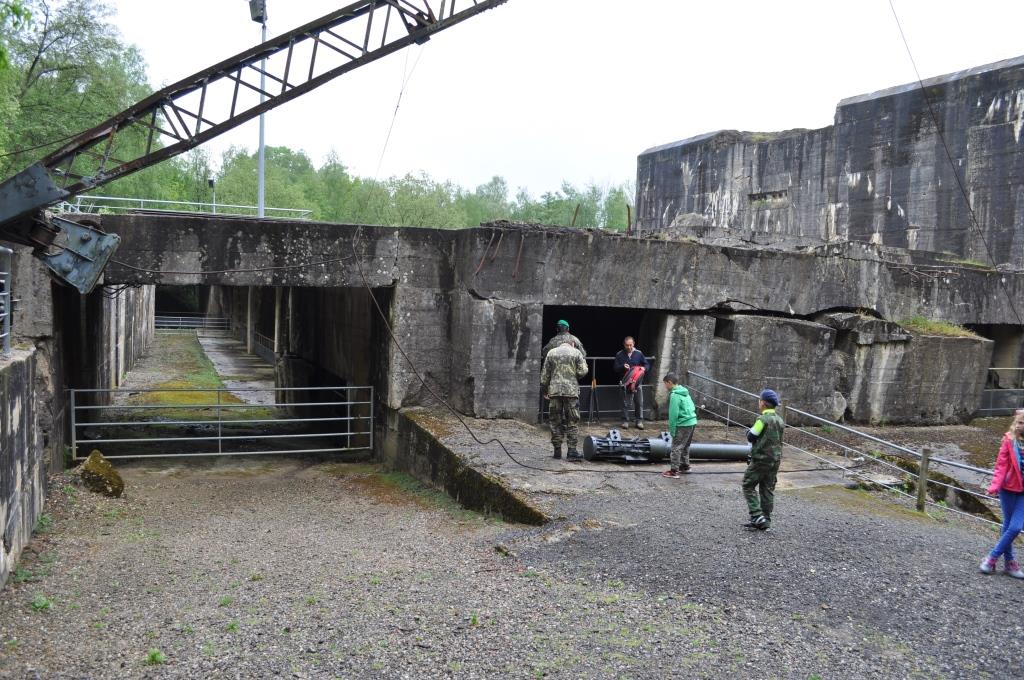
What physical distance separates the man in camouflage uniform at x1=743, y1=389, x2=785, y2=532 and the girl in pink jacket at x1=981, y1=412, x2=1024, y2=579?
1578 millimetres

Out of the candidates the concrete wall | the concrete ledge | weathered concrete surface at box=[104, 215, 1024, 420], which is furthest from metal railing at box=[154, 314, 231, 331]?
the concrete ledge

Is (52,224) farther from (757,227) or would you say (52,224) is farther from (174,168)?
(174,168)

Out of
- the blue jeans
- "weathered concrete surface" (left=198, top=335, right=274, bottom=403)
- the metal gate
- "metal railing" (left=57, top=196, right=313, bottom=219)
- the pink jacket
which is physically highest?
"metal railing" (left=57, top=196, right=313, bottom=219)

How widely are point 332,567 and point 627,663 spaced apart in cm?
295

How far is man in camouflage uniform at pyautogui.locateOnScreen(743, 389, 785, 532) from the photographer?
21.5 ft

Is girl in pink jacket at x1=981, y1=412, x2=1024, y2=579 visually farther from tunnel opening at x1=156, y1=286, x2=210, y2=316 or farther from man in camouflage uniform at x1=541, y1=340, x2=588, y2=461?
tunnel opening at x1=156, y1=286, x2=210, y2=316

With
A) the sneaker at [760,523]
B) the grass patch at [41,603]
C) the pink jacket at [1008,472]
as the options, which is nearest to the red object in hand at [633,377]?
the sneaker at [760,523]

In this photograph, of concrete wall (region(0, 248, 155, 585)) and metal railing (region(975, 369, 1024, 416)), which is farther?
metal railing (region(975, 369, 1024, 416))

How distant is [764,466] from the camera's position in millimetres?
6574

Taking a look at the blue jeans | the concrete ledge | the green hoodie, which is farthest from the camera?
the green hoodie

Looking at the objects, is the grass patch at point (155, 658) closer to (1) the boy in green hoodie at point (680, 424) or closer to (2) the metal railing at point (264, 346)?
(1) the boy in green hoodie at point (680, 424)

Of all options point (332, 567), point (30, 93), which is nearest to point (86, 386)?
point (332, 567)

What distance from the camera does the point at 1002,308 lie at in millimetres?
15445

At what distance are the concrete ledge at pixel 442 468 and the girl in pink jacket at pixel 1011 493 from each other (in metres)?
3.46
